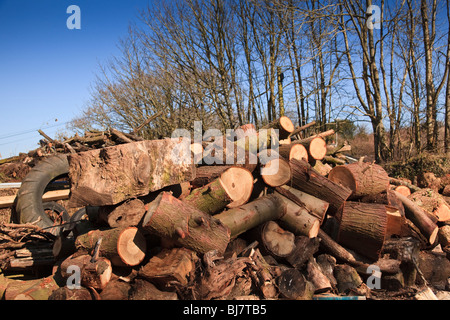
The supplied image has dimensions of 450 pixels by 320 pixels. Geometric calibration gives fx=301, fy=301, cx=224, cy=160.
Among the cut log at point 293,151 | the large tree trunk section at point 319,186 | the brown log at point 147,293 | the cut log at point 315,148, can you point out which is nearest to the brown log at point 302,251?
the large tree trunk section at point 319,186

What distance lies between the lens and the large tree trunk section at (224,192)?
141 inches

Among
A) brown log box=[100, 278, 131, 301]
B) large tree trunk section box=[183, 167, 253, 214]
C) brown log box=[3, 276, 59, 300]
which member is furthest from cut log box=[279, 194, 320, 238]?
brown log box=[3, 276, 59, 300]

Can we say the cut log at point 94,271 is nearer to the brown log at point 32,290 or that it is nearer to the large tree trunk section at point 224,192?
the brown log at point 32,290

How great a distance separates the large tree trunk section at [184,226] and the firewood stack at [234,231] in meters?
0.01

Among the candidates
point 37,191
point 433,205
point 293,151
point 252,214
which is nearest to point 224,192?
point 252,214

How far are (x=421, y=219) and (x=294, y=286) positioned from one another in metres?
2.63

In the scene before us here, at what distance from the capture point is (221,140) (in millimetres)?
4562

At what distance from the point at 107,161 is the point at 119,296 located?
4.39ft

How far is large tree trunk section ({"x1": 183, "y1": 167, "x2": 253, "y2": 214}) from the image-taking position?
359 cm

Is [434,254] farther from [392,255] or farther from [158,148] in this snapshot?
[158,148]

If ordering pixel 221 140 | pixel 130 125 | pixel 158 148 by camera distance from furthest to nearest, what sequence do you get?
pixel 130 125 → pixel 221 140 → pixel 158 148

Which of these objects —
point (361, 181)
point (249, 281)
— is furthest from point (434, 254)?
point (249, 281)

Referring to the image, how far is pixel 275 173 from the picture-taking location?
421 centimetres

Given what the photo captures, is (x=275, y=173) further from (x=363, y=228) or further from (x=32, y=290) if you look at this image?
(x=32, y=290)
